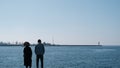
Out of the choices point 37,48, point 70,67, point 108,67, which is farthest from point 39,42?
point 108,67

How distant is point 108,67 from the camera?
49750mm

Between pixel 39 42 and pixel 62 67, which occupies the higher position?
pixel 39 42

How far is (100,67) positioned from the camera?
4928cm

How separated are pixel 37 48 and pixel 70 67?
89.9 feet

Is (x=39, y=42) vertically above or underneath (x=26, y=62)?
above

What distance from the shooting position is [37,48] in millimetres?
20438

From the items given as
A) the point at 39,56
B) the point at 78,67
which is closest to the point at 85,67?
the point at 78,67

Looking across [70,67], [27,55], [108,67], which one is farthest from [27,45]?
[108,67]

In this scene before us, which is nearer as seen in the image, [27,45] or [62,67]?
[27,45]

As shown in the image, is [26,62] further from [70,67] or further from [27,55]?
[70,67]

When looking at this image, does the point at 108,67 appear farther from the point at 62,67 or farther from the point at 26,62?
the point at 26,62

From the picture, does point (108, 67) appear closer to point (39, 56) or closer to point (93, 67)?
point (93, 67)

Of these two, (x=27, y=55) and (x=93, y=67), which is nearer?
(x=27, y=55)

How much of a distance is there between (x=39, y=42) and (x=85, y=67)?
2826cm
